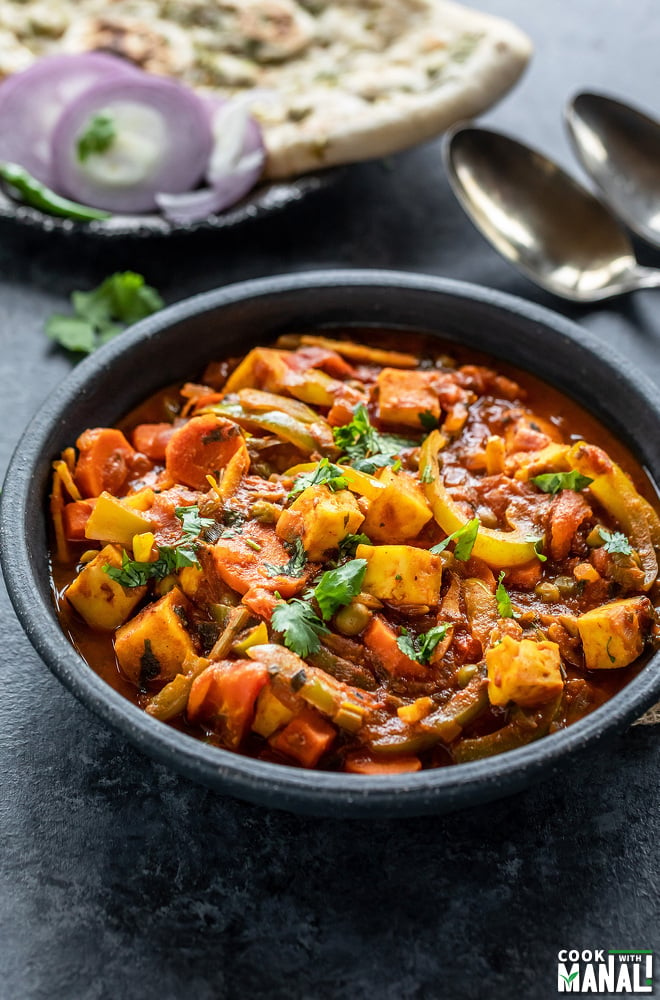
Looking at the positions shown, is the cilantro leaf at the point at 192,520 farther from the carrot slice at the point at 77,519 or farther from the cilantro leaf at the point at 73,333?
the cilantro leaf at the point at 73,333

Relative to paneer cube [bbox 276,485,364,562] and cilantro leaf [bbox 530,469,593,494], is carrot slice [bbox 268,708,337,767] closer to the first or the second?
paneer cube [bbox 276,485,364,562]

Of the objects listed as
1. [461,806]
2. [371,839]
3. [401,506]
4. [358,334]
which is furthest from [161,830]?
[358,334]

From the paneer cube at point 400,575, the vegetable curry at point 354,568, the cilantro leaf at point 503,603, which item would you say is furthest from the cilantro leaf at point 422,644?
the cilantro leaf at point 503,603

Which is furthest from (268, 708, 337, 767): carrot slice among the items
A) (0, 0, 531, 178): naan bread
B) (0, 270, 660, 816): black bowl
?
(0, 0, 531, 178): naan bread

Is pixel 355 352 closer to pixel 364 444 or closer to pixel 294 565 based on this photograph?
pixel 364 444

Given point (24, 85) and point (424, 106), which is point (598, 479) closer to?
point (424, 106)

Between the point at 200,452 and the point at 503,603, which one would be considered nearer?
the point at 503,603

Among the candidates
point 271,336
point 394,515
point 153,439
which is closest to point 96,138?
point 271,336
